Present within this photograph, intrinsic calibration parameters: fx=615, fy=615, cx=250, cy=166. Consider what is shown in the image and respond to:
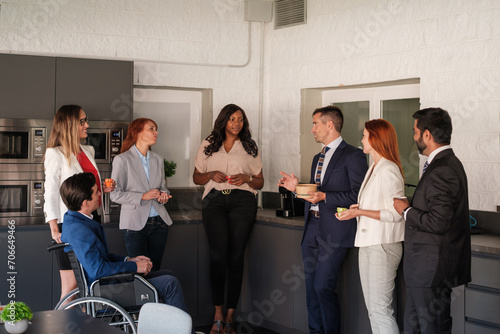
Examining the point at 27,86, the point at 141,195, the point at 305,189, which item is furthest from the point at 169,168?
the point at 305,189

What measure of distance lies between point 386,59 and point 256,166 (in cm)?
129

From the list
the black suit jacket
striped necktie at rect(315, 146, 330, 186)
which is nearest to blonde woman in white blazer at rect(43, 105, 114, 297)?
striped necktie at rect(315, 146, 330, 186)

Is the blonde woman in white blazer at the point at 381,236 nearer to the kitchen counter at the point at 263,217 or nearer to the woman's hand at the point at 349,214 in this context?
the woman's hand at the point at 349,214

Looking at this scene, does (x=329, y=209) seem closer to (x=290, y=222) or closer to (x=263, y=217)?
(x=290, y=222)

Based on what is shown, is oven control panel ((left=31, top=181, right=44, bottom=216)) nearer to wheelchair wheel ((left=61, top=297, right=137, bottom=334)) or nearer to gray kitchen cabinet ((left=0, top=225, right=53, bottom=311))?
gray kitchen cabinet ((left=0, top=225, right=53, bottom=311))

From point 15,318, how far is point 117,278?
1.10 meters

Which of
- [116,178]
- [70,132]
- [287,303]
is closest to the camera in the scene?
[70,132]

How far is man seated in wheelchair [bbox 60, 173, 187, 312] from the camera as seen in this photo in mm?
3293

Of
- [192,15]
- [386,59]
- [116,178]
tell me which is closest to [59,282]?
[116,178]

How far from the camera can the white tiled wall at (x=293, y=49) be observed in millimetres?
4098

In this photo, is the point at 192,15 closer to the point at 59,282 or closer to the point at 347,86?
the point at 347,86

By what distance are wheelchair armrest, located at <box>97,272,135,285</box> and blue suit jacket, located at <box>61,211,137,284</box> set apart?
0.03 meters

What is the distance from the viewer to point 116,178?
14.2ft

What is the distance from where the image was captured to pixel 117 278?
3311mm
